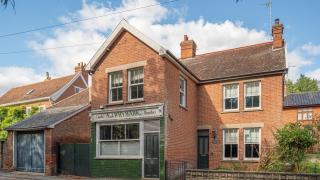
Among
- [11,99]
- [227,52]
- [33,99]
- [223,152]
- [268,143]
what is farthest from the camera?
[11,99]

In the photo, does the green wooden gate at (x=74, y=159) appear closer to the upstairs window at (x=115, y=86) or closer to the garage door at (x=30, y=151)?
the garage door at (x=30, y=151)

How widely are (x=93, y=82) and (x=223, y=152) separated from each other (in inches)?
371

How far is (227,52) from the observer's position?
2698 cm

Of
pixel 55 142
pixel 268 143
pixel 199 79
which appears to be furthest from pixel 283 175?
pixel 55 142

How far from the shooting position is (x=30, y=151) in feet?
76.1

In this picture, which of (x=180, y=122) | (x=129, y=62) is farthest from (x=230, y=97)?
(x=129, y=62)

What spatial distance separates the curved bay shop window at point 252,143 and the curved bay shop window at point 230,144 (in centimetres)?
63

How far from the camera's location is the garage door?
22.4 m

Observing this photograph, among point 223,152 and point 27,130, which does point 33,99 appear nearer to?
point 27,130

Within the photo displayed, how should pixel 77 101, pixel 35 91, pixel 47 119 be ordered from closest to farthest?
pixel 47 119 < pixel 77 101 < pixel 35 91

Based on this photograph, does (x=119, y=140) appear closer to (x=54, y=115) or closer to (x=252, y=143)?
(x=54, y=115)

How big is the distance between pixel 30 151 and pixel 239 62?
15.7 m

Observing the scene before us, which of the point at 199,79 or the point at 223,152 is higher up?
the point at 199,79

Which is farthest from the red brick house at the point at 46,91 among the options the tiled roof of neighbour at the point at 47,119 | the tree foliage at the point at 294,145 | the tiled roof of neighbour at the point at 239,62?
the tree foliage at the point at 294,145
